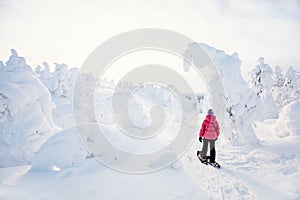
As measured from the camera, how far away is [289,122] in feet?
41.8

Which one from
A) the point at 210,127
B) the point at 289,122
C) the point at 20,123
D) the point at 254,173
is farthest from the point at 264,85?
the point at 20,123

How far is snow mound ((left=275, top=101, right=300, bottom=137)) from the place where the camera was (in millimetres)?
12320

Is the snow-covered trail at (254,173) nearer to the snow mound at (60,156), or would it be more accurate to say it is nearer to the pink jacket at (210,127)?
the pink jacket at (210,127)

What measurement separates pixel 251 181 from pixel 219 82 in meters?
7.03

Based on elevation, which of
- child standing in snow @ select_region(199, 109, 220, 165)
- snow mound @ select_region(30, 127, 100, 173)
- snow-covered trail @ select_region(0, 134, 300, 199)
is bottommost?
snow-covered trail @ select_region(0, 134, 300, 199)

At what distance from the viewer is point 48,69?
41.1m

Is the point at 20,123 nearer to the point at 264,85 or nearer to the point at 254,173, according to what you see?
the point at 254,173

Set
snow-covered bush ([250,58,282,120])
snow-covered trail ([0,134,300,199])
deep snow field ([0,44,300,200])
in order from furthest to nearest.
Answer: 1. snow-covered bush ([250,58,282,120])
2. deep snow field ([0,44,300,200])
3. snow-covered trail ([0,134,300,199])

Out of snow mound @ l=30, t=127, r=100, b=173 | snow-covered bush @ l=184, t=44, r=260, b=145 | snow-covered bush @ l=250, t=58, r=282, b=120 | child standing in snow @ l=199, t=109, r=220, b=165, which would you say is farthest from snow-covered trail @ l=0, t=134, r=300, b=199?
snow-covered bush @ l=250, t=58, r=282, b=120

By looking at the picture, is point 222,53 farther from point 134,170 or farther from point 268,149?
point 134,170

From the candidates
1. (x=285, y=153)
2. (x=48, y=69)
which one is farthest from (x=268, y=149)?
(x=48, y=69)

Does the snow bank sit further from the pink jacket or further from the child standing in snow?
the pink jacket

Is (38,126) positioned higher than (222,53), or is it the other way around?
(222,53)

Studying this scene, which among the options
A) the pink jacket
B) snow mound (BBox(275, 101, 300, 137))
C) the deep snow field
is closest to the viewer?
the deep snow field
